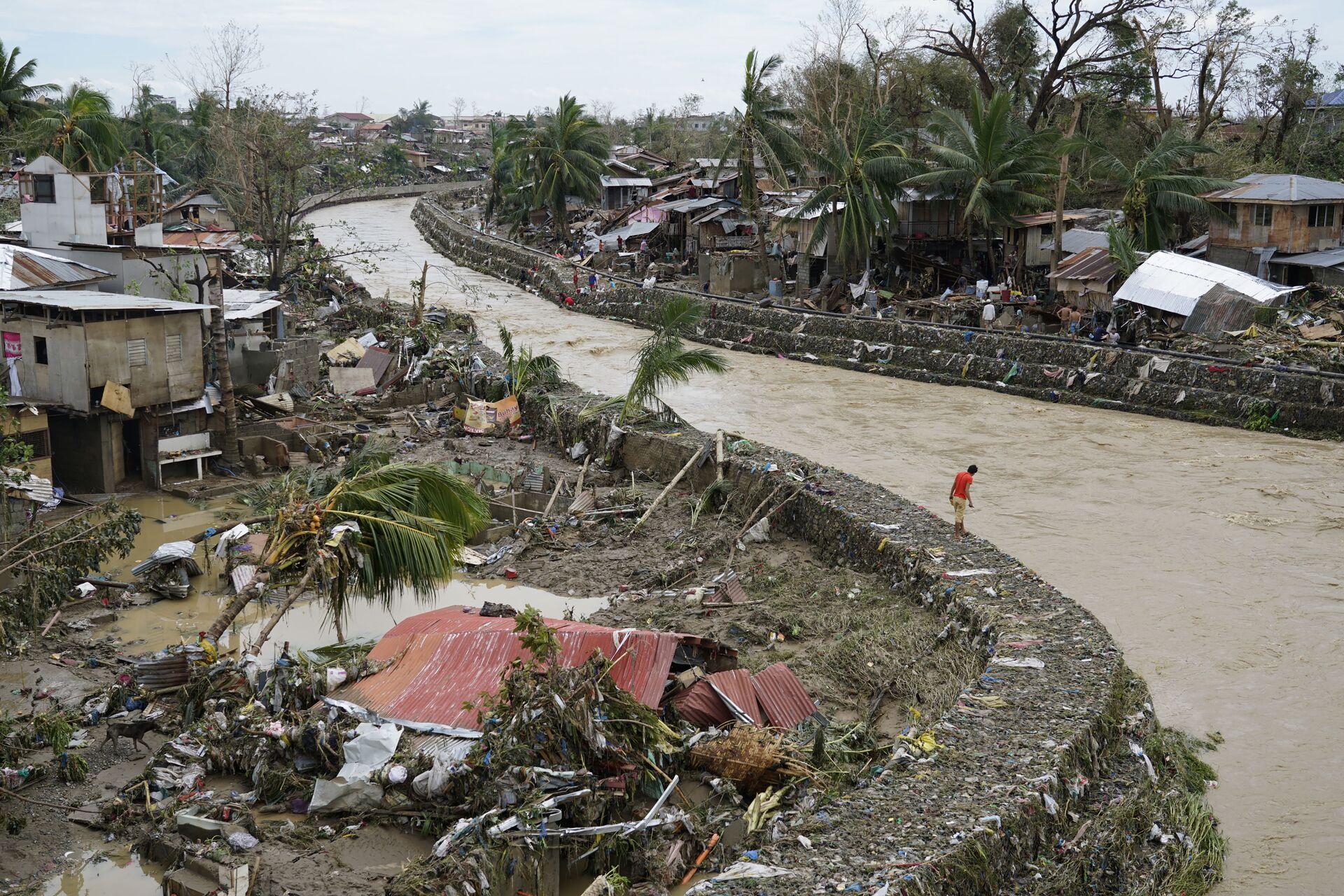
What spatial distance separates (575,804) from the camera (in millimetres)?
7145

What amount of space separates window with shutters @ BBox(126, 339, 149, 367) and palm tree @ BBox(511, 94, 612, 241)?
76.5 feet

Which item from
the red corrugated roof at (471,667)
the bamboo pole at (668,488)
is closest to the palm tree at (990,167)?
the bamboo pole at (668,488)

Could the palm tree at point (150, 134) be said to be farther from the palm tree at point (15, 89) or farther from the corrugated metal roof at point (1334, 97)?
the corrugated metal roof at point (1334, 97)

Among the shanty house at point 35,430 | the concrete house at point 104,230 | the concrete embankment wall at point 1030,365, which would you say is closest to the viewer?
the shanty house at point 35,430

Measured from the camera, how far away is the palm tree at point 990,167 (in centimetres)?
2573

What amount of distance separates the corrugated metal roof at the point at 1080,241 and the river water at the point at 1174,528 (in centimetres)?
571

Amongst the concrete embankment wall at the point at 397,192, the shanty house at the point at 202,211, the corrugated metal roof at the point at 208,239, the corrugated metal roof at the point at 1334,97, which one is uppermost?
the corrugated metal roof at the point at 1334,97

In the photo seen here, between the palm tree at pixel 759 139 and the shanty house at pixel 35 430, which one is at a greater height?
the palm tree at pixel 759 139

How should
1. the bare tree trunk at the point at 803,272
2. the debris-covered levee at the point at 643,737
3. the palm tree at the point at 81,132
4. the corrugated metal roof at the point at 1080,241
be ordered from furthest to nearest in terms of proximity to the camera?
the palm tree at the point at 81,132 < the bare tree trunk at the point at 803,272 < the corrugated metal roof at the point at 1080,241 < the debris-covered levee at the point at 643,737

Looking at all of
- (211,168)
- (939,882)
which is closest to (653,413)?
(939,882)

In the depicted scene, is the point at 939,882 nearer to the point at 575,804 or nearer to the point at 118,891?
the point at 575,804

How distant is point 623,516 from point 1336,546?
8792 mm

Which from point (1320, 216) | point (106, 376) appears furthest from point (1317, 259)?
point (106, 376)

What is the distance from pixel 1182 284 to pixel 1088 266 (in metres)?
2.62
